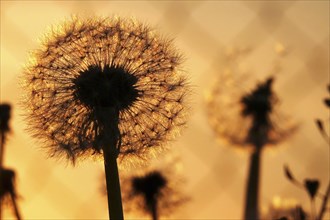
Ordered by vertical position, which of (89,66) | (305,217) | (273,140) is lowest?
(305,217)

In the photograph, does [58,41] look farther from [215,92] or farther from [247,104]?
[247,104]

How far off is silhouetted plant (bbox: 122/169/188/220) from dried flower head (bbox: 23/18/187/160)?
4113 millimetres

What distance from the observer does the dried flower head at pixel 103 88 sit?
7.50 meters

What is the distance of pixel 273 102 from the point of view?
78.2ft

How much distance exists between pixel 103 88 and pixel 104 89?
0.03 feet

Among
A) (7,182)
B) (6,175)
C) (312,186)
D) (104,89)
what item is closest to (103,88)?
(104,89)

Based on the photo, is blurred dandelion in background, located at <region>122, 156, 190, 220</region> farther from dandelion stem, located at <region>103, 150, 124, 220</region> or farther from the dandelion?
dandelion stem, located at <region>103, 150, 124, 220</region>

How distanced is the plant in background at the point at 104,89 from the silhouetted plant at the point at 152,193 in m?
4.11

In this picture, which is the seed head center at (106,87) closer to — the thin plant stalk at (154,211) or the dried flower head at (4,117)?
the dried flower head at (4,117)

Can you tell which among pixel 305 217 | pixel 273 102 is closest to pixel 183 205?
pixel 305 217

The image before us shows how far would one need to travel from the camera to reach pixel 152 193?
43.0 feet

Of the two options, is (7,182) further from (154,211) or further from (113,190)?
(113,190)

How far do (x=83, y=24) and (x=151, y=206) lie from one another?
13.9ft

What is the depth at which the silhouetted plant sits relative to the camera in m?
12.6
